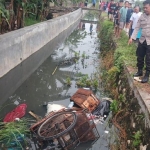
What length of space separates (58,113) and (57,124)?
29 centimetres

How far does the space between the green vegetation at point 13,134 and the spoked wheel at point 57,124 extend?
1.45 feet

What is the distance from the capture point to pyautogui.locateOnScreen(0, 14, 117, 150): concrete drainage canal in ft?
15.0

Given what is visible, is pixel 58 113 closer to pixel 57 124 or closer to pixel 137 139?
pixel 57 124

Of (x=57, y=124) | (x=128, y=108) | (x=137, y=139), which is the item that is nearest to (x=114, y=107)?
(x=128, y=108)

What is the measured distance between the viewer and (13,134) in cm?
456

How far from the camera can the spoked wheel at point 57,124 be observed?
4.46 meters

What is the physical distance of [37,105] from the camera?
6.82 m

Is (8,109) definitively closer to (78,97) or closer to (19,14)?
(78,97)

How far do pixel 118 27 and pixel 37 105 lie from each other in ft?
24.5

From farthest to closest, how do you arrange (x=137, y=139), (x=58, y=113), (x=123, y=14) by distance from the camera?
(x=123, y=14) → (x=58, y=113) → (x=137, y=139)

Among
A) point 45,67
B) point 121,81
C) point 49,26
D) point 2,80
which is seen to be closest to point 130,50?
point 121,81

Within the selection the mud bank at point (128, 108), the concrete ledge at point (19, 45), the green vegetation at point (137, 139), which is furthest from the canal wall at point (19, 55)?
the green vegetation at point (137, 139)

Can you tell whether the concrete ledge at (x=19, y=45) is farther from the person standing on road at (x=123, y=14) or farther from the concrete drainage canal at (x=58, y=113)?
the person standing on road at (x=123, y=14)

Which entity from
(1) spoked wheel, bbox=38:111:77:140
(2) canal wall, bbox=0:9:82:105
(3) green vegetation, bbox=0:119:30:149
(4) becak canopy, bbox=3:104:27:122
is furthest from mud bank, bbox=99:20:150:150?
(2) canal wall, bbox=0:9:82:105
